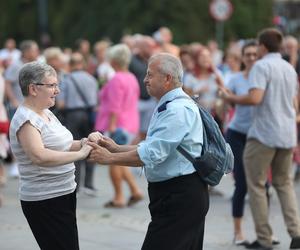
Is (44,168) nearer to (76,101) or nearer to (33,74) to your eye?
(33,74)

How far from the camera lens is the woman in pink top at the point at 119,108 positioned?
959 centimetres

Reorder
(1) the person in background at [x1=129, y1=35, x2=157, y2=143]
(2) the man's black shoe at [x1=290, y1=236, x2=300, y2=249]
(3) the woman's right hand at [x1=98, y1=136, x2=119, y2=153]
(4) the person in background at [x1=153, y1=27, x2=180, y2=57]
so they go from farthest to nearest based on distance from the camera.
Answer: (4) the person in background at [x1=153, y1=27, x2=180, y2=57]
(1) the person in background at [x1=129, y1=35, x2=157, y2=143]
(2) the man's black shoe at [x1=290, y1=236, x2=300, y2=249]
(3) the woman's right hand at [x1=98, y1=136, x2=119, y2=153]

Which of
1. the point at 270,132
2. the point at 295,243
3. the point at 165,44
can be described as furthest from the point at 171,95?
the point at 165,44

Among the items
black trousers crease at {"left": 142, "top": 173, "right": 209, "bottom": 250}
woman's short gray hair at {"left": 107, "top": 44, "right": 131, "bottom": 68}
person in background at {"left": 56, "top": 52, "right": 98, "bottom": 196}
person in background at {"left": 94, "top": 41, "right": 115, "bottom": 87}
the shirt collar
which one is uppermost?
the shirt collar

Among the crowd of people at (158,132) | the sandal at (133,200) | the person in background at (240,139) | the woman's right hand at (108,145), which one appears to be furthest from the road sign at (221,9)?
the woman's right hand at (108,145)

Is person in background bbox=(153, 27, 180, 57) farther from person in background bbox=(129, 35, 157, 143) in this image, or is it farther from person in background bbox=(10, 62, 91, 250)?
person in background bbox=(10, 62, 91, 250)

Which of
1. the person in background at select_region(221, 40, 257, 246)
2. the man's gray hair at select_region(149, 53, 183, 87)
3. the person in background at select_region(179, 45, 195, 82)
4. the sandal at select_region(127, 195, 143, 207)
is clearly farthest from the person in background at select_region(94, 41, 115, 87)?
the man's gray hair at select_region(149, 53, 183, 87)

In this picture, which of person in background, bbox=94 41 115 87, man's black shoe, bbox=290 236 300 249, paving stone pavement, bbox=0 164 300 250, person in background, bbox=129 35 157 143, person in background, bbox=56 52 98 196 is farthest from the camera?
person in background, bbox=94 41 115 87

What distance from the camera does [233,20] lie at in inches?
1319

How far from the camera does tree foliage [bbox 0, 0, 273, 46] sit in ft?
105

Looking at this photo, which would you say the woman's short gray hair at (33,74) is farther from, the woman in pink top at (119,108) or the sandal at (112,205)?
the sandal at (112,205)

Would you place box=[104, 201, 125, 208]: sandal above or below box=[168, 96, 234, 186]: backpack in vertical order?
below

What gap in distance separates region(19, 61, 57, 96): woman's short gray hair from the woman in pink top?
435cm

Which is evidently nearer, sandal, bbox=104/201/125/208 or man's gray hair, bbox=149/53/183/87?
man's gray hair, bbox=149/53/183/87
